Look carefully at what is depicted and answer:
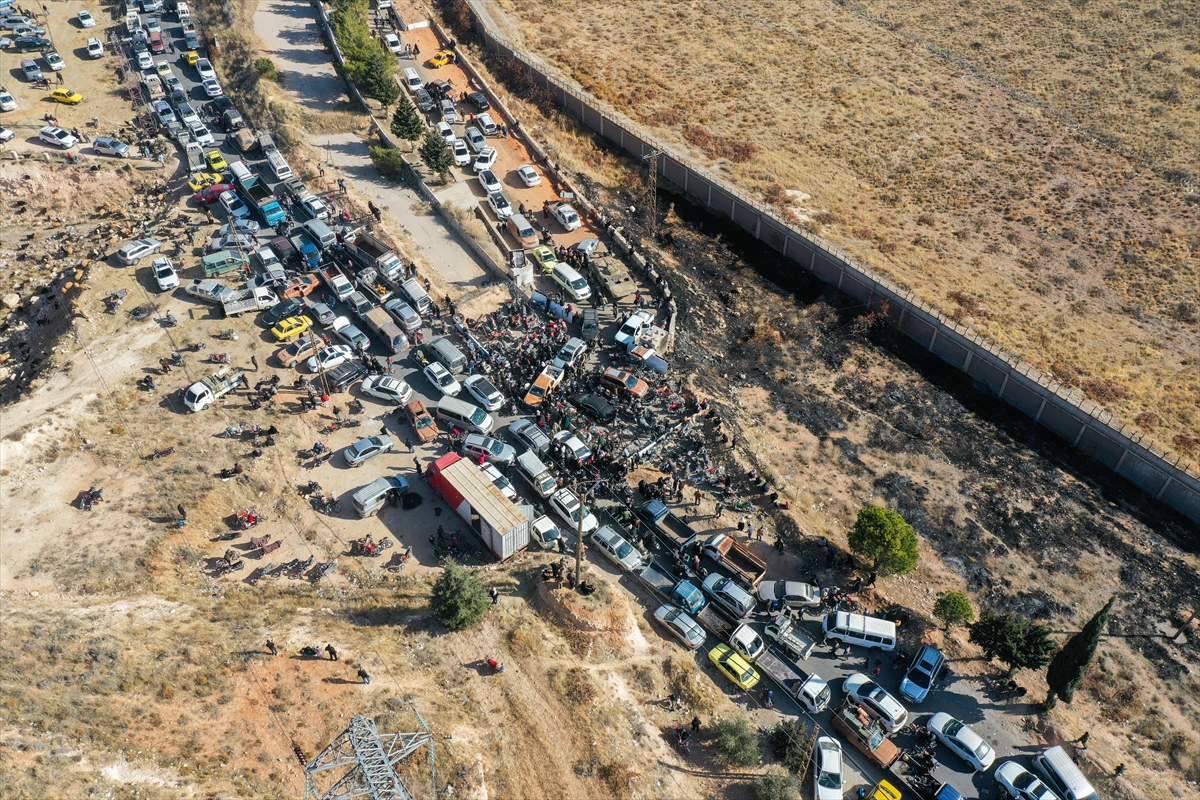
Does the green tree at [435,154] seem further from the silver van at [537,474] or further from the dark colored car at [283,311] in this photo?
the silver van at [537,474]

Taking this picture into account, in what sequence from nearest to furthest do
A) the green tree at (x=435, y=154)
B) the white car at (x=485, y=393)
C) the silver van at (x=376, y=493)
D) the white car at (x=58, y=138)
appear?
the silver van at (x=376, y=493) → the white car at (x=485, y=393) → the green tree at (x=435, y=154) → the white car at (x=58, y=138)

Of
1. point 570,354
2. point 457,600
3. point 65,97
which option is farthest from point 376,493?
point 65,97

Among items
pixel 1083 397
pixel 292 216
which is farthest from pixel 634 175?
pixel 1083 397

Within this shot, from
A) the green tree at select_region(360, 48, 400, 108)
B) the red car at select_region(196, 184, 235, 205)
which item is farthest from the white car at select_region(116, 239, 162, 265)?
the green tree at select_region(360, 48, 400, 108)

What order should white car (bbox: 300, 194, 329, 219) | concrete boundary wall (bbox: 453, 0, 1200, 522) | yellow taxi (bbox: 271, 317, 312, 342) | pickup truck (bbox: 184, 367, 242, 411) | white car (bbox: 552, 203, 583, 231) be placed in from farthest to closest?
1. white car (bbox: 552, 203, 583, 231)
2. white car (bbox: 300, 194, 329, 219)
3. yellow taxi (bbox: 271, 317, 312, 342)
4. concrete boundary wall (bbox: 453, 0, 1200, 522)
5. pickup truck (bbox: 184, 367, 242, 411)

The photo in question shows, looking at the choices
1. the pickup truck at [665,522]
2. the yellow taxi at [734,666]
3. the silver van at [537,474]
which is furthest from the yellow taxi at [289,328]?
the yellow taxi at [734,666]

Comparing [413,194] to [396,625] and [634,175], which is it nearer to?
[634,175]

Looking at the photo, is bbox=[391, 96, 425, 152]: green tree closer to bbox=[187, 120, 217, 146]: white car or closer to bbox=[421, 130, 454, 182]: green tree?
bbox=[421, 130, 454, 182]: green tree
